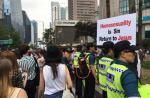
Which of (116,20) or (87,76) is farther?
(87,76)

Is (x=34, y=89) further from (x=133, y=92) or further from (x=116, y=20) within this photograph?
(x=133, y=92)

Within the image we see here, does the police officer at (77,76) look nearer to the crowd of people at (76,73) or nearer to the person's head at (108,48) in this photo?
the crowd of people at (76,73)

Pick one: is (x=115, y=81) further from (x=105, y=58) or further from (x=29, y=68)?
(x=29, y=68)

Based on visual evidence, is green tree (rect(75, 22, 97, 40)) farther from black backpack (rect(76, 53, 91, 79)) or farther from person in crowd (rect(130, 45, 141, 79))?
person in crowd (rect(130, 45, 141, 79))

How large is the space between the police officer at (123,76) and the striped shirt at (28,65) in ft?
18.0

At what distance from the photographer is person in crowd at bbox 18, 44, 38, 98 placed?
10.9 metres

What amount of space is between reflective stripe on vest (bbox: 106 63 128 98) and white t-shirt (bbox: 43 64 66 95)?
2171mm

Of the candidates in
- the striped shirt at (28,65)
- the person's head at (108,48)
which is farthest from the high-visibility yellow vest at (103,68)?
the striped shirt at (28,65)

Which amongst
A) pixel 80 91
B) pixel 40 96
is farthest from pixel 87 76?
pixel 40 96

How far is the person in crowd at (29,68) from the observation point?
430 inches

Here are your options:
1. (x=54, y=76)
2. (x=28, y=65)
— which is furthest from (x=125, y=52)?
(x=28, y=65)

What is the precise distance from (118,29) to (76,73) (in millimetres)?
5316

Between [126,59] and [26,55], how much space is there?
6.47 meters

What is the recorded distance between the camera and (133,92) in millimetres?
4828
